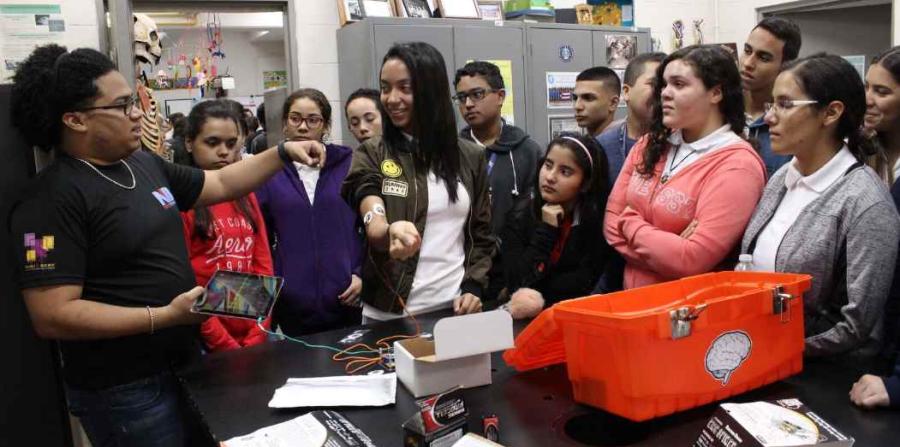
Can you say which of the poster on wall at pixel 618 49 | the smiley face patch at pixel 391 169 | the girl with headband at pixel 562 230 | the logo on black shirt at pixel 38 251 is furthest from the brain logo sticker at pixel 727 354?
the poster on wall at pixel 618 49

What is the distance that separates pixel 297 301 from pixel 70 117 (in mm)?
938

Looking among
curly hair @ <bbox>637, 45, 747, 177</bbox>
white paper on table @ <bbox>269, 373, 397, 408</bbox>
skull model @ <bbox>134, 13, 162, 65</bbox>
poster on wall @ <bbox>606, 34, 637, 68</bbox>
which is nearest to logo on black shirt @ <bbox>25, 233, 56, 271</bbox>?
white paper on table @ <bbox>269, 373, 397, 408</bbox>

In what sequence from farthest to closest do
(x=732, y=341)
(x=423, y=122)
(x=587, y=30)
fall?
(x=587, y=30)
(x=423, y=122)
(x=732, y=341)

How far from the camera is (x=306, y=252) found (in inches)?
89.7

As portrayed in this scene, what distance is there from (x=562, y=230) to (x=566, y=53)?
2696 mm

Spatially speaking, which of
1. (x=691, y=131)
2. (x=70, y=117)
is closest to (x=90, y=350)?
(x=70, y=117)

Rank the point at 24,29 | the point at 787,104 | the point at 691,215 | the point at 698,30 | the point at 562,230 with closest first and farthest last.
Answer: the point at 787,104 < the point at 691,215 < the point at 562,230 < the point at 24,29 < the point at 698,30

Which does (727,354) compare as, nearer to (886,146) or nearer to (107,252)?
(886,146)

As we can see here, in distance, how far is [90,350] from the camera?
5.07 feet

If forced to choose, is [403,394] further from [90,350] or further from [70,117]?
[70,117]

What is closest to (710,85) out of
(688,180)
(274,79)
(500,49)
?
(688,180)

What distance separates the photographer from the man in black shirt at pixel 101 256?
1.46 m

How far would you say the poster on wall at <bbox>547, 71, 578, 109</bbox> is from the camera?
443 centimetres

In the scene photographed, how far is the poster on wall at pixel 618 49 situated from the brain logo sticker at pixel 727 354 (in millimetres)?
3707
